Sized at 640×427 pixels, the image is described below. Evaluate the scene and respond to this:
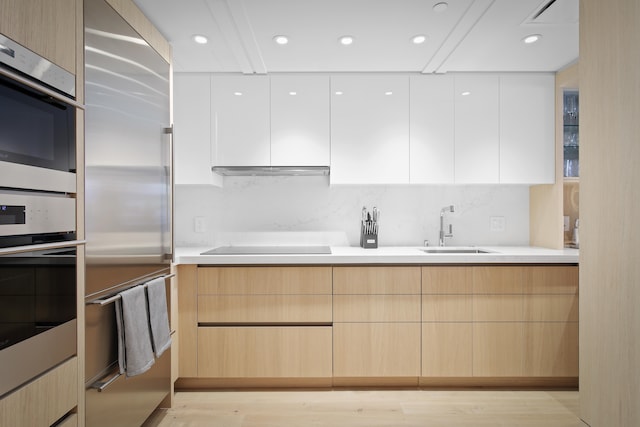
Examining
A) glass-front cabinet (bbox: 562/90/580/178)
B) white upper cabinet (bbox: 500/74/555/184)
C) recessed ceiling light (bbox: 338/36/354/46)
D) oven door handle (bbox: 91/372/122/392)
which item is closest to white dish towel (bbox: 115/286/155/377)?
oven door handle (bbox: 91/372/122/392)

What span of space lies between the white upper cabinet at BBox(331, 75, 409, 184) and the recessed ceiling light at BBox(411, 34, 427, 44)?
1.53 ft

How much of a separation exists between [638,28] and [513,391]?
2.13 m

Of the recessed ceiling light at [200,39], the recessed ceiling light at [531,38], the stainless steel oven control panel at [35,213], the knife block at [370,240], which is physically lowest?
the knife block at [370,240]

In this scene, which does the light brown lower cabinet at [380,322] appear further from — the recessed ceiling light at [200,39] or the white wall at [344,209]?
the recessed ceiling light at [200,39]

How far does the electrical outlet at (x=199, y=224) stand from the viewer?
9.54 ft

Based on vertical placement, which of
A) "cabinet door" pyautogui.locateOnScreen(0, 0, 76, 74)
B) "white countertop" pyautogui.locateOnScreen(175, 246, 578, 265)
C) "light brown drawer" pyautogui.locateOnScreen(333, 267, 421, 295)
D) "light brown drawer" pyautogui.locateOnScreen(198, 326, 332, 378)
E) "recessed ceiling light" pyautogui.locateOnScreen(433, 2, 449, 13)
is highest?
"recessed ceiling light" pyautogui.locateOnScreen(433, 2, 449, 13)

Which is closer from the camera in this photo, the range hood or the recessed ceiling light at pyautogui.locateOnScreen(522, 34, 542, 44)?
the recessed ceiling light at pyautogui.locateOnScreen(522, 34, 542, 44)

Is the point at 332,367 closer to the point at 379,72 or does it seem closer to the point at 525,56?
the point at 379,72

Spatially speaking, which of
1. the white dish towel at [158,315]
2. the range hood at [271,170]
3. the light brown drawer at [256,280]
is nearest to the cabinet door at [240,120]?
the range hood at [271,170]

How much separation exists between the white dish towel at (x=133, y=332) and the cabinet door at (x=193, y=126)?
1118mm

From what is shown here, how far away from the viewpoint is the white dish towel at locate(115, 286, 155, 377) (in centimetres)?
155

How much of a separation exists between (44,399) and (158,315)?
2.22ft

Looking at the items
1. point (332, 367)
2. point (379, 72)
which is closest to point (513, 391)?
point (332, 367)

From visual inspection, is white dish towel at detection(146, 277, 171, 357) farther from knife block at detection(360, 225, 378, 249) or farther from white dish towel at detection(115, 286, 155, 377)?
knife block at detection(360, 225, 378, 249)
